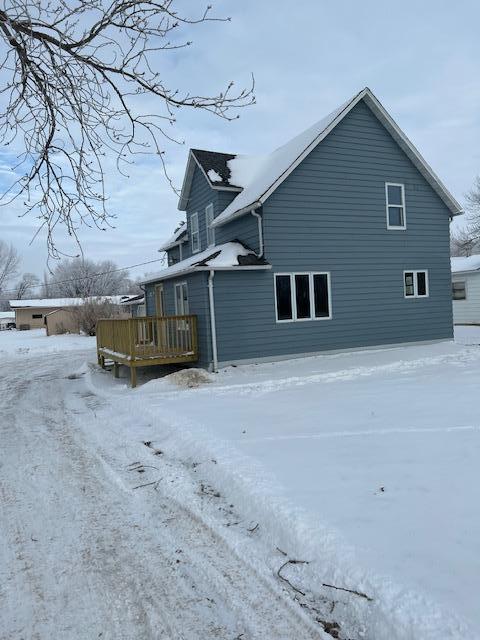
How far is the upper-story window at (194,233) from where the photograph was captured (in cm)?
1797

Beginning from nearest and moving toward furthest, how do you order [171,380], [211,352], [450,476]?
[450,476] → [171,380] → [211,352]

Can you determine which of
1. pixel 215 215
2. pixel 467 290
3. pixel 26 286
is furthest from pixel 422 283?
pixel 26 286

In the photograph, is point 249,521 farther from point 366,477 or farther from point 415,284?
point 415,284

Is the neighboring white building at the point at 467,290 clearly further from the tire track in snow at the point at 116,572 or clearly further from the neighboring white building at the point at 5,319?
the neighboring white building at the point at 5,319

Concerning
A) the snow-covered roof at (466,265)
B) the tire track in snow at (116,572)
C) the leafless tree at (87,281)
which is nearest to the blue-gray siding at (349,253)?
the tire track in snow at (116,572)

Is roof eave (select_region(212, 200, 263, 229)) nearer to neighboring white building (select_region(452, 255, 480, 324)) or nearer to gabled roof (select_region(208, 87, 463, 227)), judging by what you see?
gabled roof (select_region(208, 87, 463, 227))

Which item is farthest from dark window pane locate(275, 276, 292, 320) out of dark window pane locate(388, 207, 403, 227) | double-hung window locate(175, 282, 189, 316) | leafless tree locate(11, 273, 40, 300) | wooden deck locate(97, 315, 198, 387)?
leafless tree locate(11, 273, 40, 300)

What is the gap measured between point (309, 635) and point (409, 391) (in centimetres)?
660

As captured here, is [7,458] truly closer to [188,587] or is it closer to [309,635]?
[188,587]

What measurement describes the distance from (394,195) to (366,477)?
1272 centimetres

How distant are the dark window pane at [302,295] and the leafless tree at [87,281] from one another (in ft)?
187

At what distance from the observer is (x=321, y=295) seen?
14.3 metres

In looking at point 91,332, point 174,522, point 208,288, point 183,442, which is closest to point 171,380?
point 208,288

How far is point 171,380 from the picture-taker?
11.2m
